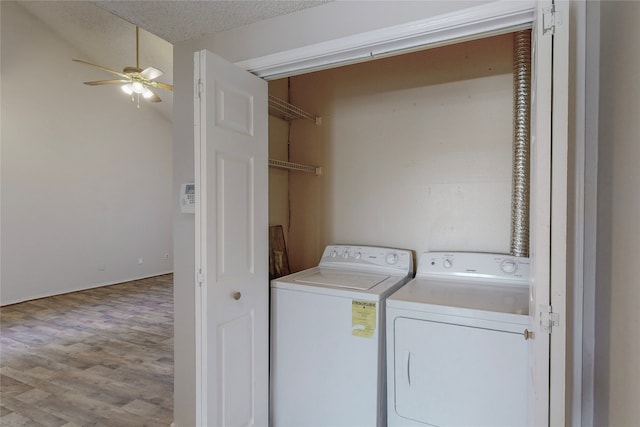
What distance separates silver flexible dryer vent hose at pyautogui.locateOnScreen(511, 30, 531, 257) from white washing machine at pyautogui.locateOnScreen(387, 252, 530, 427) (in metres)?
0.31

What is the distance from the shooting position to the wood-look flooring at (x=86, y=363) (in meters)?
2.28

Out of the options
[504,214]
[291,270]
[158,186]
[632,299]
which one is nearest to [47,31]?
[158,186]

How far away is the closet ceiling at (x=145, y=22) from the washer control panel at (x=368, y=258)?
146 centimetres

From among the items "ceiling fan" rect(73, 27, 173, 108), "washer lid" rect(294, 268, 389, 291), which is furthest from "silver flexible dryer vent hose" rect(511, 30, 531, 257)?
"ceiling fan" rect(73, 27, 173, 108)

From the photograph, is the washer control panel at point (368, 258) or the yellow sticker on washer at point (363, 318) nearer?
the yellow sticker on washer at point (363, 318)

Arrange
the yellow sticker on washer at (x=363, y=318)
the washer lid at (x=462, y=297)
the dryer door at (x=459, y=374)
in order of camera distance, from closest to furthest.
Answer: the dryer door at (x=459, y=374)
the washer lid at (x=462, y=297)
the yellow sticker on washer at (x=363, y=318)

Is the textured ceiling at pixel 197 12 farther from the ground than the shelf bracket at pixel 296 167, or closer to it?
farther from the ground

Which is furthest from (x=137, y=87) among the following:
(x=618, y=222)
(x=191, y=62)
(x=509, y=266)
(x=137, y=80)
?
(x=618, y=222)

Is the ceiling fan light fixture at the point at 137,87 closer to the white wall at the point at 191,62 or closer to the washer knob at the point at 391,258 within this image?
the white wall at the point at 191,62

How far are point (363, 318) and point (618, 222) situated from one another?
3.45ft

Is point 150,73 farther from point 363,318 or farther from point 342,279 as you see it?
point 363,318

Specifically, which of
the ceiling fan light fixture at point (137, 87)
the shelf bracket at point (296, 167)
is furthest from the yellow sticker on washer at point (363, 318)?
the ceiling fan light fixture at point (137, 87)

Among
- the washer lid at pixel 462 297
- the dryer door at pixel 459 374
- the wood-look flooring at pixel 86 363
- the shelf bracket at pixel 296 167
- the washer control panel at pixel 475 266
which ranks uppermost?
the shelf bracket at pixel 296 167

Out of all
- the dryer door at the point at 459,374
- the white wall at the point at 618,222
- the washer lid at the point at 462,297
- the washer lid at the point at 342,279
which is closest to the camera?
the white wall at the point at 618,222
